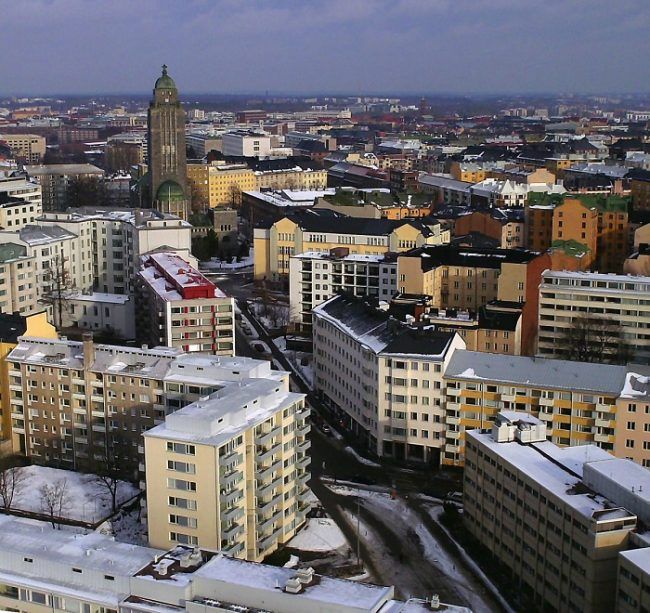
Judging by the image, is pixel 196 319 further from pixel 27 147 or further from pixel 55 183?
pixel 27 147

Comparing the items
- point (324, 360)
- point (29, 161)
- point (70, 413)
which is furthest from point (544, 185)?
point (29, 161)

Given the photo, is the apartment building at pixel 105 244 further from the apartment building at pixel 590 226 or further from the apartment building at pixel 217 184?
the apartment building at pixel 217 184

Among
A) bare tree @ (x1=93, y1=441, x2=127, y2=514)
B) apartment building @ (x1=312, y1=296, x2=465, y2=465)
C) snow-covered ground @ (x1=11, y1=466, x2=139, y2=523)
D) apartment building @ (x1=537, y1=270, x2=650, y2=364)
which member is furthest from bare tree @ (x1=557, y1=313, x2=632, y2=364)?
snow-covered ground @ (x1=11, y1=466, x2=139, y2=523)

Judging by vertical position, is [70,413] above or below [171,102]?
below

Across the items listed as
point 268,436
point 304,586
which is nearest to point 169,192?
point 268,436

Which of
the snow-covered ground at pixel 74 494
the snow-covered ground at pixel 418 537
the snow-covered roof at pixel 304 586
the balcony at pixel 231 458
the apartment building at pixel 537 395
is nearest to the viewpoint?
the snow-covered roof at pixel 304 586

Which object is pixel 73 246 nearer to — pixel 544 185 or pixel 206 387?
pixel 206 387

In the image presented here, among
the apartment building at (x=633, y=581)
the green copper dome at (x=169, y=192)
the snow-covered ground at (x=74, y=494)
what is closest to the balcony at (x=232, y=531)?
the snow-covered ground at (x=74, y=494)
